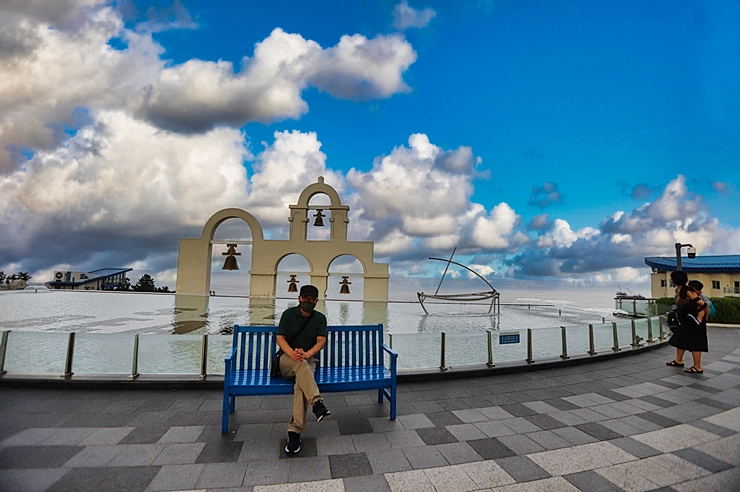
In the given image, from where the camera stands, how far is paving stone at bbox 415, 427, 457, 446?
338cm

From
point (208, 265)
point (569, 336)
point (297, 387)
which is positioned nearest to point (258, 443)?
point (297, 387)

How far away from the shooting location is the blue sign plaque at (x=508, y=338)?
6.03m

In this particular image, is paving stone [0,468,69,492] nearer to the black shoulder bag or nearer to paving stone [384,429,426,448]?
the black shoulder bag

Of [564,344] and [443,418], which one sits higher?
[564,344]

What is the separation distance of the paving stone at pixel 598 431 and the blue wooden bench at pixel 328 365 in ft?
6.50

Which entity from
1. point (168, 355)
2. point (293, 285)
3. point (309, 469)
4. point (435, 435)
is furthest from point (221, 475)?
point (293, 285)

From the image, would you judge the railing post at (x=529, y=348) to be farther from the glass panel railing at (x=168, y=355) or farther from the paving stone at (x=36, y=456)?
the paving stone at (x=36, y=456)

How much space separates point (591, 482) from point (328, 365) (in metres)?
2.65

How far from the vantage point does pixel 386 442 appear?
3.34 metres

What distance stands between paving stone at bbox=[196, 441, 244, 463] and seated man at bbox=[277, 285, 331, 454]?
44cm

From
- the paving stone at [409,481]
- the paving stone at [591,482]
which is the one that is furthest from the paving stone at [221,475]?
the paving stone at [591,482]

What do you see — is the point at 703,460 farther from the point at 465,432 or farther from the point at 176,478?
the point at 176,478

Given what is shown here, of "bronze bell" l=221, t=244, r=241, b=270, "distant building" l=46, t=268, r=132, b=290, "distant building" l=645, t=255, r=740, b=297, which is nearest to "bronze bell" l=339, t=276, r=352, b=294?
"bronze bell" l=221, t=244, r=241, b=270

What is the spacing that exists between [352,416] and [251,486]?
148 centimetres
